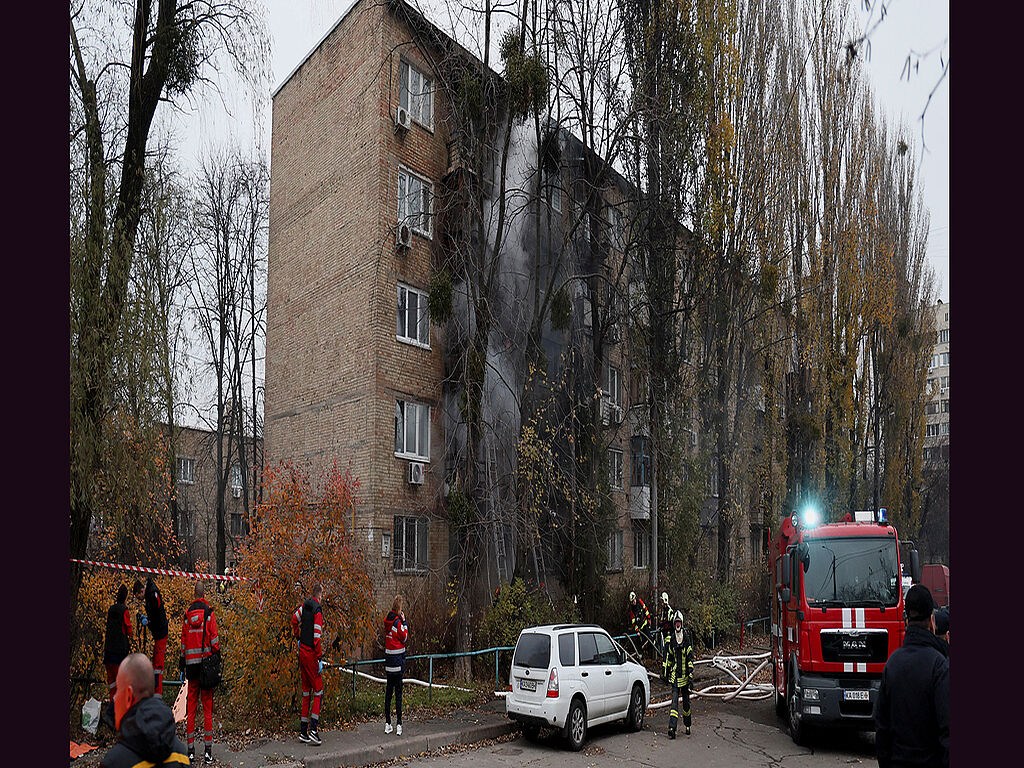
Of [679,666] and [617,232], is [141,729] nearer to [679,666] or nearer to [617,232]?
[679,666]

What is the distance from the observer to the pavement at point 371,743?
10.8 meters

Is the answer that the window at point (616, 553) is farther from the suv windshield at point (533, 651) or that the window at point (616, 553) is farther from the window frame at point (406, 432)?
the suv windshield at point (533, 651)

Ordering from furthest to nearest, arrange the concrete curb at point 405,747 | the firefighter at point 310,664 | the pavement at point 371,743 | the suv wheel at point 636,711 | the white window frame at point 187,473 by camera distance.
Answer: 1. the white window frame at point 187,473
2. the suv wheel at point 636,711
3. the firefighter at point 310,664
4. the concrete curb at point 405,747
5. the pavement at point 371,743

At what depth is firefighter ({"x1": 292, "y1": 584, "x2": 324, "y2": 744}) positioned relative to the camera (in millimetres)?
11648

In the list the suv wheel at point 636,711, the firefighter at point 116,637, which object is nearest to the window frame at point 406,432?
the suv wheel at point 636,711

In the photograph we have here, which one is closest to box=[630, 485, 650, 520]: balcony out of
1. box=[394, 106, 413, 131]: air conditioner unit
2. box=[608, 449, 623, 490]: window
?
box=[608, 449, 623, 490]: window

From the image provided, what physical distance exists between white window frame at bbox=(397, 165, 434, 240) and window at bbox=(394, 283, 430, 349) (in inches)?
69.0

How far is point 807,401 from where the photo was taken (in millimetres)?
31031

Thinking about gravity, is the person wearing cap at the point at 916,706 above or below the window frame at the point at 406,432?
below

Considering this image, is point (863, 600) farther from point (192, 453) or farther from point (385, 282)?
point (192, 453)

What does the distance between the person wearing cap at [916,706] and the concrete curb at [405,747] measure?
7844mm

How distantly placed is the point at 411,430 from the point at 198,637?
10.9 meters

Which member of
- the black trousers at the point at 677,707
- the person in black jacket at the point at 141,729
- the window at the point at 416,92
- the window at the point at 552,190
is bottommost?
the black trousers at the point at 677,707

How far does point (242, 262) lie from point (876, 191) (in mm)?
27238
